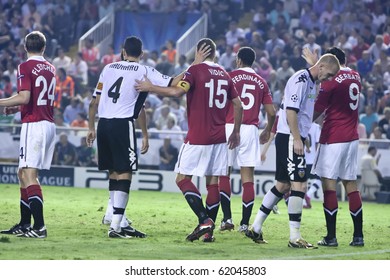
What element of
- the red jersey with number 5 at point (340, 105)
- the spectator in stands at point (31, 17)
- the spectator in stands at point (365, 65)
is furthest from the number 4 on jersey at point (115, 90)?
the spectator in stands at point (31, 17)

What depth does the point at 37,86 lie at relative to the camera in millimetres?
12180

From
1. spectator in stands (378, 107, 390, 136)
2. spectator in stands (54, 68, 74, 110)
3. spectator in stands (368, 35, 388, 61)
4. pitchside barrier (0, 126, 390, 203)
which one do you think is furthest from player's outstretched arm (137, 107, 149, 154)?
spectator in stands (368, 35, 388, 61)

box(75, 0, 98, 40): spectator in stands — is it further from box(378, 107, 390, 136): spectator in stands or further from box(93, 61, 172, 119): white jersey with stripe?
box(93, 61, 172, 119): white jersey with stripe

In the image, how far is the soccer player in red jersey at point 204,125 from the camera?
12.3 m

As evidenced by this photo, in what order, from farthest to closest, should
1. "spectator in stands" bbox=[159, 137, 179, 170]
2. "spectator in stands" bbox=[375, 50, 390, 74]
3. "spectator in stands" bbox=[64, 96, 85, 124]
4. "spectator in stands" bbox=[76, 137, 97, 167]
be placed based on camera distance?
"spectator in stands" bbox=[64, 96, 85, 124] → "spectator in stands" bbox=[375, 50, 390, 74] → "spectator in stands" bbox=[76, 137, 97, 167] → "spectator in stands" bbox=[159, 137, 179, 170]

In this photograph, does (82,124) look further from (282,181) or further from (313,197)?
(282,181)

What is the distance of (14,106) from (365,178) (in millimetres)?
11046

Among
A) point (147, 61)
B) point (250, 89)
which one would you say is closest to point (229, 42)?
point (147, 61)

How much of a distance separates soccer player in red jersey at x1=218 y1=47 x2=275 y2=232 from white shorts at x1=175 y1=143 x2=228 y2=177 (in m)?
1.34

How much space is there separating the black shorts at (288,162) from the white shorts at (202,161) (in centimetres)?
73

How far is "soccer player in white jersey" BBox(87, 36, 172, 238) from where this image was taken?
1237 cm

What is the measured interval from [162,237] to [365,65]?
14.4 metres

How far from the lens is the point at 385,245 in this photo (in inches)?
496


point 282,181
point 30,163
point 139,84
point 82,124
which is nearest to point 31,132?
point 30,163
